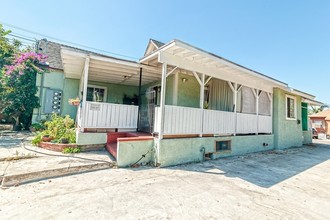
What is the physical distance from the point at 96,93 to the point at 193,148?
22.8 ft

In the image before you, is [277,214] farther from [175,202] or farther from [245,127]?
[245,127]

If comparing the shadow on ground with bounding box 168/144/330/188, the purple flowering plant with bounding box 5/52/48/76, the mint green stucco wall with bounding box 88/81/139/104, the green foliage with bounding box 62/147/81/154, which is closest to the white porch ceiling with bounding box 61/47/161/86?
the mint green stucco wall with bounding box 88/81/139/104

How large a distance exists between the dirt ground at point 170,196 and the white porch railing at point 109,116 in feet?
7.21

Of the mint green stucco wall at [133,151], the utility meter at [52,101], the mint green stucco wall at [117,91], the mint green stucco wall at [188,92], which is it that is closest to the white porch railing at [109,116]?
the mint green stucco wall at [133,151]

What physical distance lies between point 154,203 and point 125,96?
833 cm

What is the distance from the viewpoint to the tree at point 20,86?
9.77 m

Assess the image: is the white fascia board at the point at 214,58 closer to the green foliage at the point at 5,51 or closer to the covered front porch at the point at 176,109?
the covered front porch at the point at 176,109

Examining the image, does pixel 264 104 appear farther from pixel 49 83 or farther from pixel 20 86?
pixel 20 86

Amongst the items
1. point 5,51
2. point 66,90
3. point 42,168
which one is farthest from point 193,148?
point 5,51

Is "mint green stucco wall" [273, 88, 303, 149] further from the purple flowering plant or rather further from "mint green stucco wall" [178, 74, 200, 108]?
the purple flowering plant

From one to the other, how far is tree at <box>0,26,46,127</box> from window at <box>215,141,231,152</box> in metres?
10.9

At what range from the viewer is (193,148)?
230 inches

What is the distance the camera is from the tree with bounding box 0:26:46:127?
977cm

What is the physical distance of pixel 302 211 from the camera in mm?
2881
